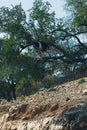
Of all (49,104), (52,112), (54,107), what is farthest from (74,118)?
(49,104)

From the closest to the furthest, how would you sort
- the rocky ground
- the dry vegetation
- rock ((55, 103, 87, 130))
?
rock ((55, 103, 87, 130)), the rocky ground, the dry vegetation

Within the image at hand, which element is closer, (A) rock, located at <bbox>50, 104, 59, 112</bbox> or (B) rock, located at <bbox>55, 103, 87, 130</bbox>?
(B) rock, located at <bbox>55, 103, 87, 130</bbox>

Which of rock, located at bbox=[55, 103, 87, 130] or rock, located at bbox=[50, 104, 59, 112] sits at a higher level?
rock, located at bbox=[50, 104, 59, 112]

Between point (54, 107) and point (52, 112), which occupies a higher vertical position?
point (54, 107)

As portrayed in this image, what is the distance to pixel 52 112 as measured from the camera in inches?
598

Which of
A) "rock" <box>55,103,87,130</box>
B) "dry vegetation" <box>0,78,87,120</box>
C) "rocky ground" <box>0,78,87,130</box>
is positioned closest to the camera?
"rock" <box>55,103,87,130</box>

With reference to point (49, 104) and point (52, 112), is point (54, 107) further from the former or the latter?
point (49, 104)

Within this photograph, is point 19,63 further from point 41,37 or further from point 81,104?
point 81,104

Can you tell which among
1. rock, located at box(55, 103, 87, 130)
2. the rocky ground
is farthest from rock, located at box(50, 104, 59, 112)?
rock, located at box(55, 103, 87, 130)

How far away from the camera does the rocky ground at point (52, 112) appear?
14.0 meters

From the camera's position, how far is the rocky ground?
14.0 m

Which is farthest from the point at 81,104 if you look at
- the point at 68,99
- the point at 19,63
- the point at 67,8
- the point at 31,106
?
the point at 67,8

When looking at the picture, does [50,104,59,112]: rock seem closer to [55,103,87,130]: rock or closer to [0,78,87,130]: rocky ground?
[0,78,87,130]: rocky ground

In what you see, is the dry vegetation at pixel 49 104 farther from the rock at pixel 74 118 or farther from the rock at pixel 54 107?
the rock at pixel 74 118
